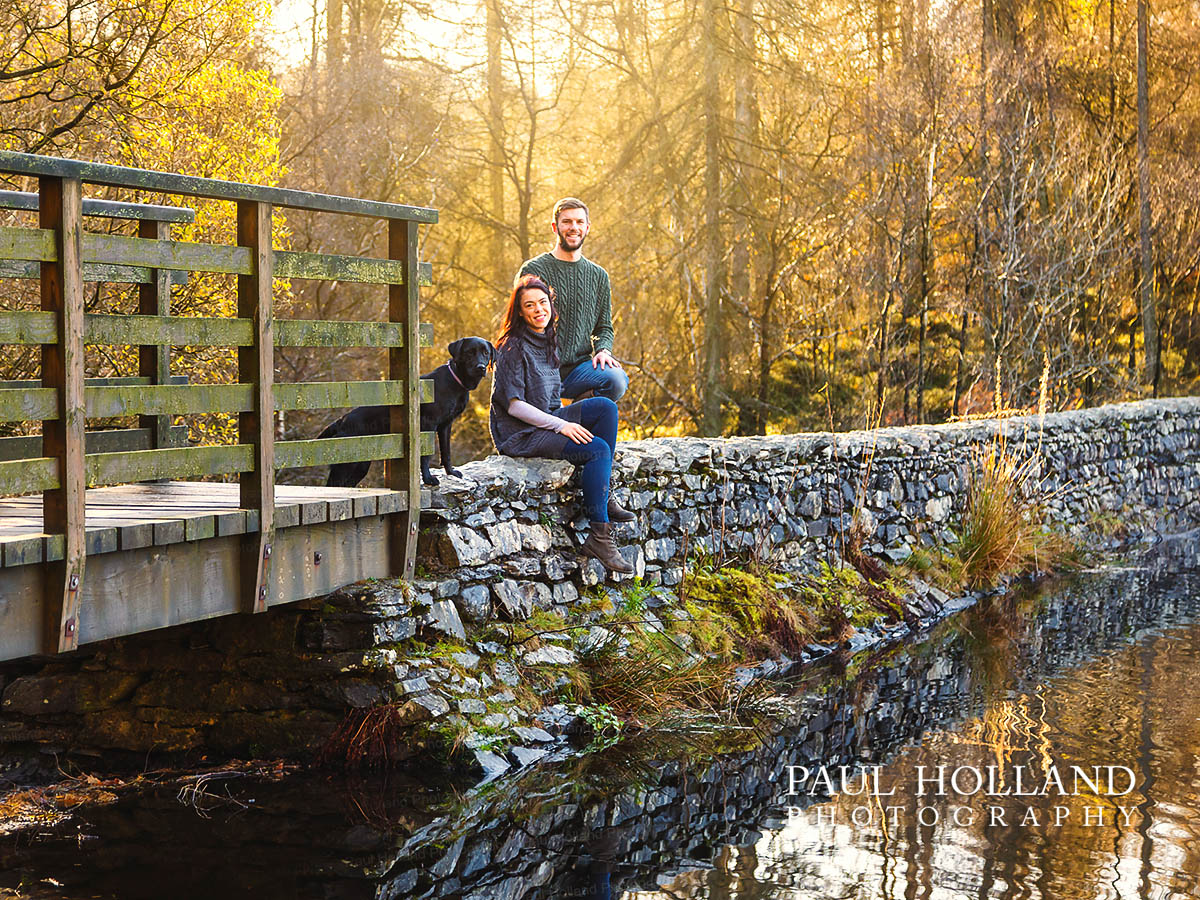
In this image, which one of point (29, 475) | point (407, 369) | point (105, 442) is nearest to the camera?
point (29, 475)

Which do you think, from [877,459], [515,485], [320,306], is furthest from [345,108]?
[515,485]

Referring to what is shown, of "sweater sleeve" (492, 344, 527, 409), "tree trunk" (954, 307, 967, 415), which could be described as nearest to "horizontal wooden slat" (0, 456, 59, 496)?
"sweater sleeve" (492, 344, 527, 409)

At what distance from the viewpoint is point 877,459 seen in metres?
10.9

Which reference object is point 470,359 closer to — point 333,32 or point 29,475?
point 29,475

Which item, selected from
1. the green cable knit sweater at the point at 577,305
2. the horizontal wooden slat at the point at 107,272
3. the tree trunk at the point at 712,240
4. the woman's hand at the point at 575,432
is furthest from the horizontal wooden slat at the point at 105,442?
the tree trunk at the point at 712,240

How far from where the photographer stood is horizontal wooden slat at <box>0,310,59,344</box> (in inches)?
181

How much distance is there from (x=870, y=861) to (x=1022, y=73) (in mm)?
14641

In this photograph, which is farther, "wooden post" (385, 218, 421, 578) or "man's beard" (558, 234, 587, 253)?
"man's beard" (558, 234, 587, 253)

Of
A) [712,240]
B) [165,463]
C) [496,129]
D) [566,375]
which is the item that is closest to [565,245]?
[566,375]

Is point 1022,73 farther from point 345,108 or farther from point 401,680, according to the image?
point 401,680

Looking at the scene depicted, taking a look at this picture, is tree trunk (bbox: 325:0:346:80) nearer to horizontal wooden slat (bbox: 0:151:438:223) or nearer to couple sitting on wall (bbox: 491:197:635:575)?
couple sitting on wall (bbox: 491:197:635:575)

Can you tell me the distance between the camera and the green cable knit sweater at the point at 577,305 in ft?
25.6

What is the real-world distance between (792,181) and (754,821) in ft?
48.6

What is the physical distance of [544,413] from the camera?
7.51 metres
